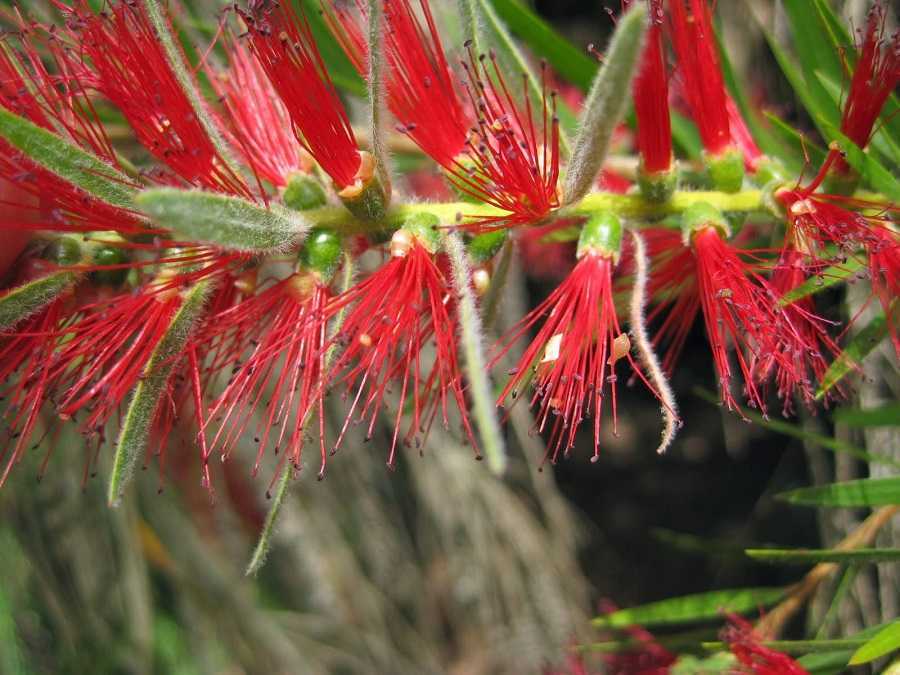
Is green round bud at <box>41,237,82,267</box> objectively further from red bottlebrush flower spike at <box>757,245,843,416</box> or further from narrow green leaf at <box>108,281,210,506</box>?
red bottlebrush flower spike at <box>757,245,843,416</box>

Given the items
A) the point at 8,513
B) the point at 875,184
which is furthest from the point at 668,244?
the point at 8,513

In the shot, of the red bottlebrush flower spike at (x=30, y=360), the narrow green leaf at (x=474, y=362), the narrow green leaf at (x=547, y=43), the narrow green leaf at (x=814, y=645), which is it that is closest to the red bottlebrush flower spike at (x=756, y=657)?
the narrow green leaf at (x=814, y=645)

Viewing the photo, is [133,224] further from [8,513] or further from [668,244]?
[8,513]

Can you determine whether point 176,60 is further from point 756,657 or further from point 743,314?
point 756,657

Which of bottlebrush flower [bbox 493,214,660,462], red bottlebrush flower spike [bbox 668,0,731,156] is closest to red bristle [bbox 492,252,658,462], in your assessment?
bottlebrush flower [bbox 493,214,660,462]

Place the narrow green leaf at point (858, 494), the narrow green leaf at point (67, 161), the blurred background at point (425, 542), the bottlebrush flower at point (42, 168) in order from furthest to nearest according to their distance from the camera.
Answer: the blurred background at point (425, 542)
the narrow green leaf at point (858, 494)
the bottlebrush flower at point (42, 168)
the narrow green leaf at point (67, 161)

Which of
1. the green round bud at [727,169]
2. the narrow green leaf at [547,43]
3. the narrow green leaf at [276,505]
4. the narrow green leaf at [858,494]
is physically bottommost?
the narrow green leaf at [858,494]

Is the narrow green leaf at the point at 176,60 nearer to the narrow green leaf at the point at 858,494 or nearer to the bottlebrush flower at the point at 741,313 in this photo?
the bottlebrush flower at the point at 741,313

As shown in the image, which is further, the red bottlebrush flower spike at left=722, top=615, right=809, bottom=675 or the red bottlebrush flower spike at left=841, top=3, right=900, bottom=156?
the red bottlebrush flower spike at left=722, top=615, right=809, bottom=675
